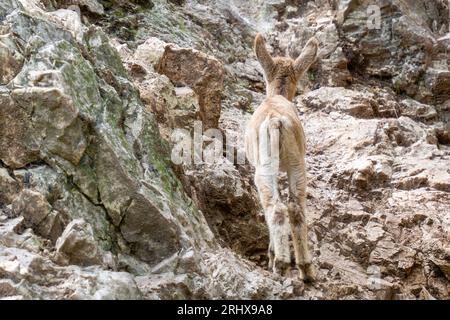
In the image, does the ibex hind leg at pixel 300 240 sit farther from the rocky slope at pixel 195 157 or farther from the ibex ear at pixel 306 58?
the ibex ear at pixel 306 58

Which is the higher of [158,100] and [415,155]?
[158,100]

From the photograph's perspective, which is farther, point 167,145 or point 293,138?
point 167,145

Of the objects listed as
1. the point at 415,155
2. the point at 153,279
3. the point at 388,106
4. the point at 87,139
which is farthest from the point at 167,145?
the point at 388,106

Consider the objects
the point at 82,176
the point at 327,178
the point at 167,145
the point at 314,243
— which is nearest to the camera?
the point at 82,176

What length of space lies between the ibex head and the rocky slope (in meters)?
1.45

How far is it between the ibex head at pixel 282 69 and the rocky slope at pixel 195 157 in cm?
145

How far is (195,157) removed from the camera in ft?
29.4

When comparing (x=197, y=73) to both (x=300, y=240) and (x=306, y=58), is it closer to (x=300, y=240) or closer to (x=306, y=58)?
(x=306, y=58)

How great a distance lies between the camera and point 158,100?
357 inches

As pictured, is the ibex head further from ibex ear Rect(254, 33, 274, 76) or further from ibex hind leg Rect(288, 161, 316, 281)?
ibex hind leg Rect(288, 161, 316, 281)

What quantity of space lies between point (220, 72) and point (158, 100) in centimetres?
195

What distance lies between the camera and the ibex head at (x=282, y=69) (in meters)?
8.89

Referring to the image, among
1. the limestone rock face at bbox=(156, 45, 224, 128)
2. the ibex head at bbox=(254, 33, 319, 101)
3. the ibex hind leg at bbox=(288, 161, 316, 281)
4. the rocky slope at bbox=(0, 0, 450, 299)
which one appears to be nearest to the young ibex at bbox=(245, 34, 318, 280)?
the ibex hind leg at bbox=(288, 161, 316, 281)
